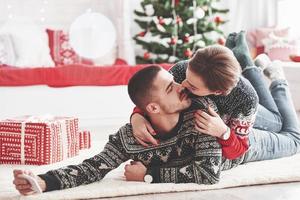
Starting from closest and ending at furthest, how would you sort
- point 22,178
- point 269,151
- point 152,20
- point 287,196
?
1. point 22,178
2. point 287,196
3. point 269,151
4. point 152,20

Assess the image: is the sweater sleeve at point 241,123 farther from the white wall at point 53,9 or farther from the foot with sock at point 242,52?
the white wall at point 53,9

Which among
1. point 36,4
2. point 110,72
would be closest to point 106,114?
point 110,72

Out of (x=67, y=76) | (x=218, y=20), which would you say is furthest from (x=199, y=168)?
(x=218, y=20)

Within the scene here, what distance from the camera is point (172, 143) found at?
2195 mm

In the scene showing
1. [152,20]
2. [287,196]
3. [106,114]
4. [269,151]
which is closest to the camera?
[287,196]

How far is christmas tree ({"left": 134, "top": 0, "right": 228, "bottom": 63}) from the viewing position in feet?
17.0

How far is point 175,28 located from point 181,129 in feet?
10.1

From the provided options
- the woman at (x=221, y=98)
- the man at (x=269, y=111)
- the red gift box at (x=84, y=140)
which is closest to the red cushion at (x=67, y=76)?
the red gift box at (x=84, y=140)

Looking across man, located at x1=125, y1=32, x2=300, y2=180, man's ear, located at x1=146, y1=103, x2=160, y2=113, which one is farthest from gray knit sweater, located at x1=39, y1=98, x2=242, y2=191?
man, located at x1=125, y1=32, x2=300, y2=180

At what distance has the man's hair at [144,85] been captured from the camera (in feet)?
6.69

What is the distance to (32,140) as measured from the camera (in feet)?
8.64

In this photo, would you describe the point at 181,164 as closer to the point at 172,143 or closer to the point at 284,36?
the point at 172,143

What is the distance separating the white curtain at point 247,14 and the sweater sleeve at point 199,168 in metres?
4.01

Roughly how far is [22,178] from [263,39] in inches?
159
